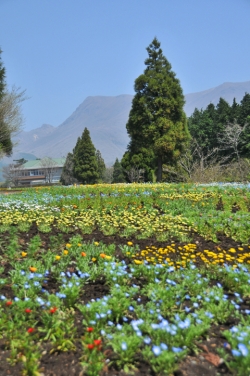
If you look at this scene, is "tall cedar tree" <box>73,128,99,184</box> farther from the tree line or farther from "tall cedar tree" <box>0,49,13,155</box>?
"tall cedar tree" <box>0,49,13,155</box>

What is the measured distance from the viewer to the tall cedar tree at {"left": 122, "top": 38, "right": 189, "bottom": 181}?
882 inches

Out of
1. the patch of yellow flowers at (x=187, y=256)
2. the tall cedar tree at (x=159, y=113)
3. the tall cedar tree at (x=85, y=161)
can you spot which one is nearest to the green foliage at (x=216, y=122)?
the tall cedar tree at (x=159, y=113)

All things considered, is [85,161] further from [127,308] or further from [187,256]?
[127,308]

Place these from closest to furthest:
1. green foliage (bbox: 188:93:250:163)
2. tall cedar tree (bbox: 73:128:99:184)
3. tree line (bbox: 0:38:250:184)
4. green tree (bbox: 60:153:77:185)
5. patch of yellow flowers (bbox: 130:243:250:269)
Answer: patch of yellow flowers (bbox: 130:243:250:269), tree line (bbox: 0:38:250:184), green foliage (bbox: 188:93:250:163), tall cedar tree (bbox: 73:128:99:184), green tree (bbox: 60:153:77:185)

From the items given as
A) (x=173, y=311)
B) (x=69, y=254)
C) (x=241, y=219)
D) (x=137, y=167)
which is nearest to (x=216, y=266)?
(x=173, y=311)

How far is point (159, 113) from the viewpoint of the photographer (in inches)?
898

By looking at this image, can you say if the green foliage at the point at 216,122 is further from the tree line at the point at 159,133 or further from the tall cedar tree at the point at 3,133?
the tall cedar tree at the point at 3,133

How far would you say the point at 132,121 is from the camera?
23.6m

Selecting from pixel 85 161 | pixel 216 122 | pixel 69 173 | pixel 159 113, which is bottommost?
pixel 69 173

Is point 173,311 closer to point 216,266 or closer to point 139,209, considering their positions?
point 216,266

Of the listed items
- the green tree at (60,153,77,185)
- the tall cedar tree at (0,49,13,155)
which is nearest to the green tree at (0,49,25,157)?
the tall cedar tree at (0,49,13,155)

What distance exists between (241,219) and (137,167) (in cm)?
1989

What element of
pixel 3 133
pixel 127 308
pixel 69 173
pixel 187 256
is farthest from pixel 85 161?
pixel 127 308

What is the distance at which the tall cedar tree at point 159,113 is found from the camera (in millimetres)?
22406
